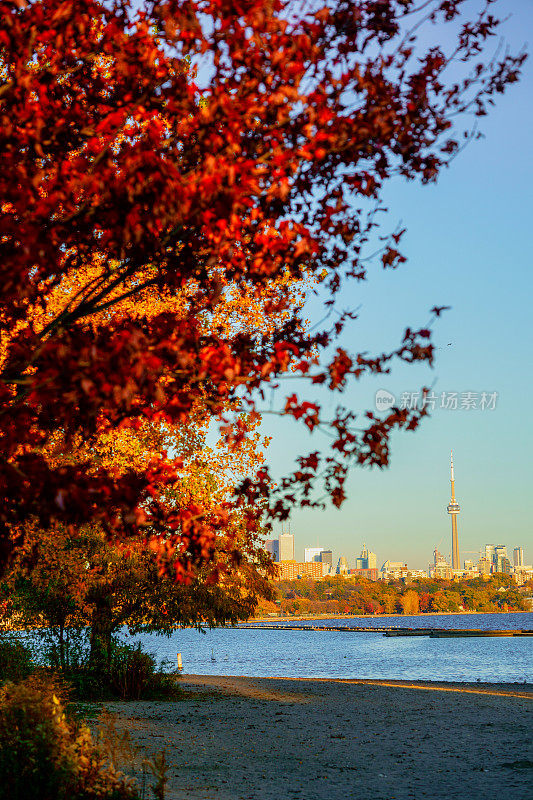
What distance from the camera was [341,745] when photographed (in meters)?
14.1

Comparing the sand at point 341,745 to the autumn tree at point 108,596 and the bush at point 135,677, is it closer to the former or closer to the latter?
the bush at point 135,677

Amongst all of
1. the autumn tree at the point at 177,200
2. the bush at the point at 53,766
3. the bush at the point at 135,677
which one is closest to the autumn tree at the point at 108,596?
the bush at the point at 135,677

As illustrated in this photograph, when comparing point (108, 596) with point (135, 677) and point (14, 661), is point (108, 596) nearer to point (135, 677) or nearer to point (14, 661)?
point (135, 677)

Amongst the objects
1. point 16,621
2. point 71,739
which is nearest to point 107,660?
point 16,621

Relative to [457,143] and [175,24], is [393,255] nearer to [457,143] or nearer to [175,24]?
[457,143]

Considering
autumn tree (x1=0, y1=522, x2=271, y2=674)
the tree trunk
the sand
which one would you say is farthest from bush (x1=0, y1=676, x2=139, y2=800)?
the tree trunk

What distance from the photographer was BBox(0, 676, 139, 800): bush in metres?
7.64

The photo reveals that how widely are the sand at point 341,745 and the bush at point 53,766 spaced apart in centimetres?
151

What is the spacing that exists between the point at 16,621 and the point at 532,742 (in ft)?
64.5

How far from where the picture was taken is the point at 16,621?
2748cm

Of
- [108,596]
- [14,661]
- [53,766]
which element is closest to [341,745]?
[53,766]

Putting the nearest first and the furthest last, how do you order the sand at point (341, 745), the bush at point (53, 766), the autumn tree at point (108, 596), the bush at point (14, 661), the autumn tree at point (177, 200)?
1. the autumn tree at point (177, 200)
2. the bush at point (53, 766)
3. the sand at point (341, 745)
4. the bush at point (14, 661)
5. the autumn tree at point (108, 596)

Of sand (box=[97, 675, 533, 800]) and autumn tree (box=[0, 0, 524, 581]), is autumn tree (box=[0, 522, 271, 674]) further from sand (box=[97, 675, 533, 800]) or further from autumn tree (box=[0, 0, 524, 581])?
autumn tree (box=[0, 0, 524, 581])

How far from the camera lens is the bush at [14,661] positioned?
17516 mm
